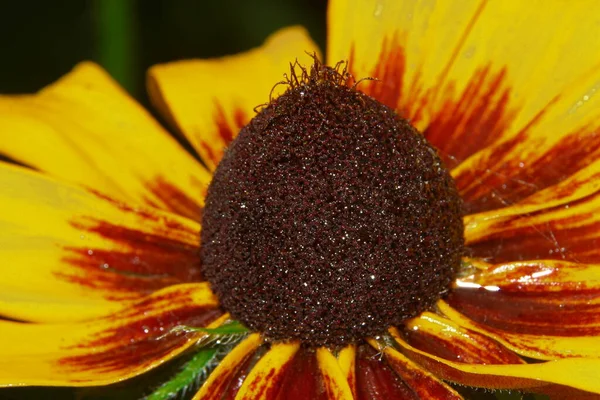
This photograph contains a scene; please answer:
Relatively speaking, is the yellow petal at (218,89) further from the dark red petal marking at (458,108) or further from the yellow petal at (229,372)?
the yellow petal at (229,372)

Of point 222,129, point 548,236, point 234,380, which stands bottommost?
point 234,380

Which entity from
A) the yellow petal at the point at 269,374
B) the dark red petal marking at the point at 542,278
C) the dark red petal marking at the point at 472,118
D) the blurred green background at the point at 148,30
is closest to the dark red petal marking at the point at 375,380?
the yellow petal at the point at 269,374

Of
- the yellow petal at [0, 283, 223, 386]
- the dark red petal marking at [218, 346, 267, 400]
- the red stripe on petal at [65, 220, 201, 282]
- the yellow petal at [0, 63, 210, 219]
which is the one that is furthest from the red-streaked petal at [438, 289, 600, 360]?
the yellow petal at [0, 63, 210, 219]

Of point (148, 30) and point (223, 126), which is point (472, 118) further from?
point (148, 30)

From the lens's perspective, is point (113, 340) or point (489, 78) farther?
point (489, 78)

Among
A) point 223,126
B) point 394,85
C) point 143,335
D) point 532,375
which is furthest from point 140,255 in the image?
point 532,375

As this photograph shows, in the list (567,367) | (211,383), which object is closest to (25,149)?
(211,383)
